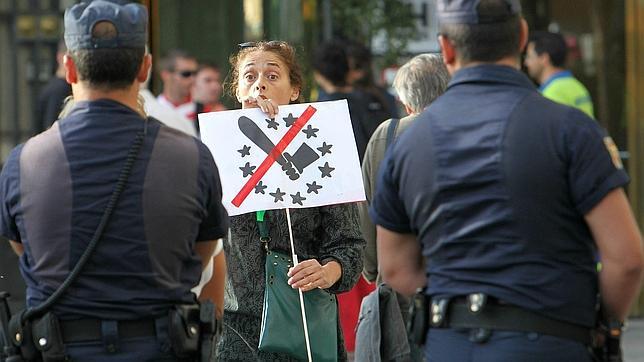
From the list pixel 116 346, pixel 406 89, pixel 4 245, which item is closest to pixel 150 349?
pixel 116 346

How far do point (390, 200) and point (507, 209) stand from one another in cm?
35

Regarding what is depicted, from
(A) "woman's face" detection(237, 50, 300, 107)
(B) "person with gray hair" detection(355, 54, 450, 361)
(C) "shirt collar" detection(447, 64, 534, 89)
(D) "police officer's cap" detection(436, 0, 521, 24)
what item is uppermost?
(D) "police officer's cap" detection(436, 0, 521, 24)

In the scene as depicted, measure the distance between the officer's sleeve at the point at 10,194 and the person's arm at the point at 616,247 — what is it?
4.80ft

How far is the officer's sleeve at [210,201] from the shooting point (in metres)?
3.94

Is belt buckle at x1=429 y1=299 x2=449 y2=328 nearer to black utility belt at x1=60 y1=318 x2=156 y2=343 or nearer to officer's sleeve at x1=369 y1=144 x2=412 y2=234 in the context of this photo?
officer's sleeve at x1=369 y1=144 x2=412 y2=234

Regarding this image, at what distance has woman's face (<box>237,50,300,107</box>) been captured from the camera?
17.6ft

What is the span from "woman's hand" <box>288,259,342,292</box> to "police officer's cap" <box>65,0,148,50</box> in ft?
4.25

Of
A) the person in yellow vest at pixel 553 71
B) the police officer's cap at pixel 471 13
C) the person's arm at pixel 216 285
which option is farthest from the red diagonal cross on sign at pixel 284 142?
the person in yellow vest at pixel 553 71

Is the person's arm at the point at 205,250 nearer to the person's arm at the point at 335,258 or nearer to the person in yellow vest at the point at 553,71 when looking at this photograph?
the person's arm at the point at 335,258

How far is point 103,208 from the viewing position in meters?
Result: 3.81

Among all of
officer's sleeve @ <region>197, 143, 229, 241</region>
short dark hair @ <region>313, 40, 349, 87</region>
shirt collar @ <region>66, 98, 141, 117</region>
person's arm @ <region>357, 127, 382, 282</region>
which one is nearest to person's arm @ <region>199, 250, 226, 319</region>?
officer's sleeve @ <region>197, 143, 229, 241</region>

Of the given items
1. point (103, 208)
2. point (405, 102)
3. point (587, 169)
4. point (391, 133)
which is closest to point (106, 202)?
point (103, 208)

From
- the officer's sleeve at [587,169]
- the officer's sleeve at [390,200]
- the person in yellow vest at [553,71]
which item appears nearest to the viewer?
the officer's sleeve at [587,169]

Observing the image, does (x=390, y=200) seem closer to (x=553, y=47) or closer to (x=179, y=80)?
(x=553, y=47)
